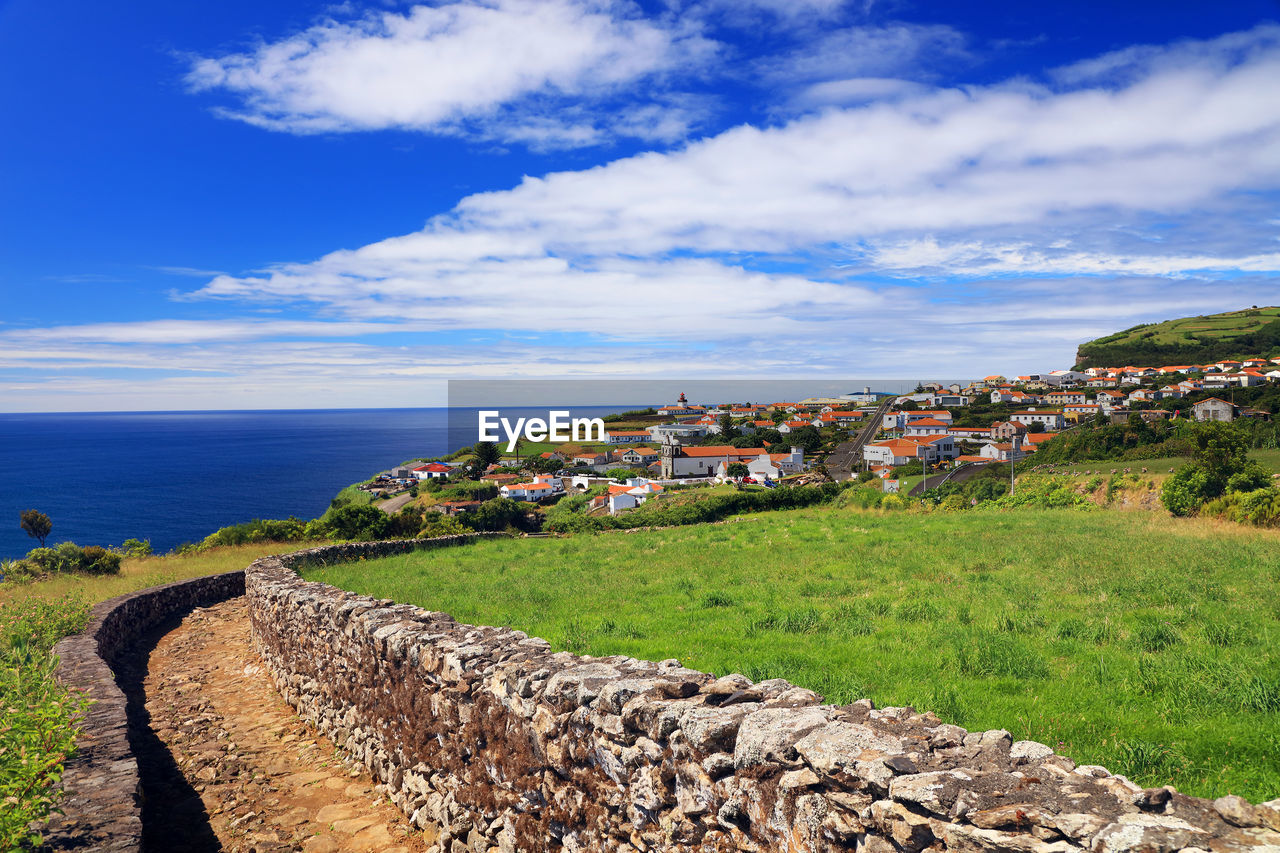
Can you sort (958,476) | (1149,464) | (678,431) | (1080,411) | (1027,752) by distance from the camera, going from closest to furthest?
(1027,752) → (1149,464) → (958,476) → (1080,411) → (678,431)

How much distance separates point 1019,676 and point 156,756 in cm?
996

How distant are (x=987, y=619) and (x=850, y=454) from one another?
283ft

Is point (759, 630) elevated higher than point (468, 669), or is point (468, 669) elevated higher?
point (468, 669)

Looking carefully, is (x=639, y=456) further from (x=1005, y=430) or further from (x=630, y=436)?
(x=1005, y=430)

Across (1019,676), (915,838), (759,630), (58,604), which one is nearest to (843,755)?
(915,838)

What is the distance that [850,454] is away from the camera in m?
90.8

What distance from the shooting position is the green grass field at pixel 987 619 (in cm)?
519

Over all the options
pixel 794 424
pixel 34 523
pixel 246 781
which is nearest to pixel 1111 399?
pixel 794 424

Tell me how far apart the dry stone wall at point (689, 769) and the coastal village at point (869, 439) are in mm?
44796

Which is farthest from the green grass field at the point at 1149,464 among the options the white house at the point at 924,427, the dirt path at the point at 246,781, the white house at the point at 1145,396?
the white house at the point at 1145,396

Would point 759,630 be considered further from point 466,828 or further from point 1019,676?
point 466,828

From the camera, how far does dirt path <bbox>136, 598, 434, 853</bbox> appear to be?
Result: 5953 mm

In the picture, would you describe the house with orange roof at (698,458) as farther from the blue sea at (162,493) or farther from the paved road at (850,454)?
the blue sea at (162,493)

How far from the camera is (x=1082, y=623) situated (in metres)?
8.02
